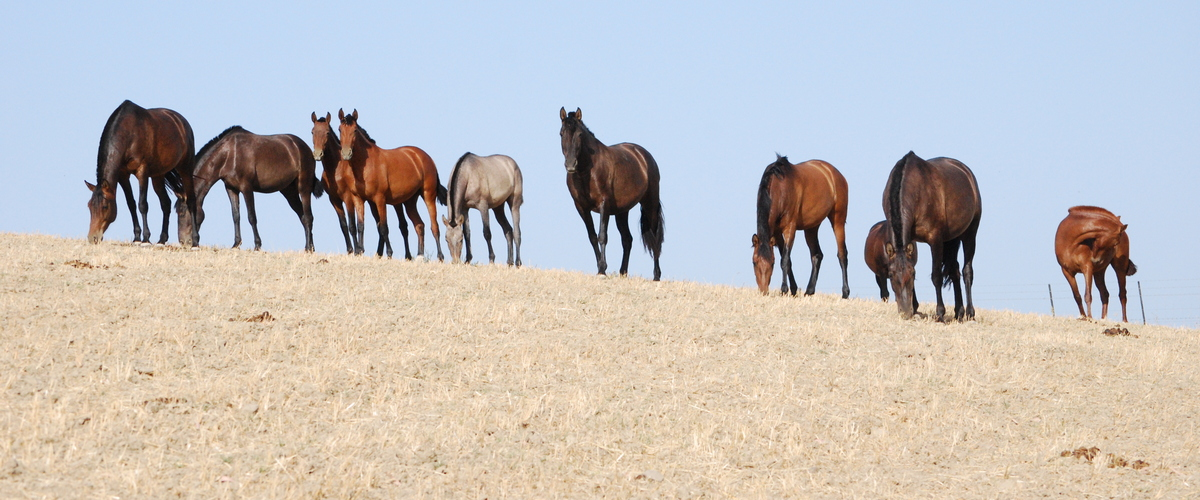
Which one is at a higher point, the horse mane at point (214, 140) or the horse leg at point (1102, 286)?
the horse mane at point (214, 140)

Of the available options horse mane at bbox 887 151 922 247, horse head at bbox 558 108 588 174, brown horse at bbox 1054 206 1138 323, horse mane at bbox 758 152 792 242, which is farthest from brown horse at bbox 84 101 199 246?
brown horse at bbox 1054 206 1138 323

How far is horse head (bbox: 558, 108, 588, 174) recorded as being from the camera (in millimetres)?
17266

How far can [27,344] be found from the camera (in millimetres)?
9672

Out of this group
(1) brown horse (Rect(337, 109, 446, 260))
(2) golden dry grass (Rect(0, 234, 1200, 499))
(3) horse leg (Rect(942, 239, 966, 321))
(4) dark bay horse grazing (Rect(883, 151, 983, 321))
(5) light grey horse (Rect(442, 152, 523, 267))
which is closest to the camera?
(2) golden dry grass (Rect(0, 234, 1200, 499))

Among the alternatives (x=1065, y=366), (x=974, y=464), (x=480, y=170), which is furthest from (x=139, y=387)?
(x=480, y=170)

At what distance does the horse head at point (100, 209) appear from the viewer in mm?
17281

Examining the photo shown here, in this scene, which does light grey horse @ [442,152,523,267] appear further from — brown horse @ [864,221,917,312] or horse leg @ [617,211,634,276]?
brown horse @ [864,221,917,312]

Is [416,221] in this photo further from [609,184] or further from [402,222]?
[609,184]

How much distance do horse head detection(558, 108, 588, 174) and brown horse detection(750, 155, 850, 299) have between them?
2.99 metres

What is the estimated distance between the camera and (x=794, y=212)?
1686cm

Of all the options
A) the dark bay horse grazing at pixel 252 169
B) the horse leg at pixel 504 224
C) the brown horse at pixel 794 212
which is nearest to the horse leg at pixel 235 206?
the dark bay horse grazing at pixel 252 169

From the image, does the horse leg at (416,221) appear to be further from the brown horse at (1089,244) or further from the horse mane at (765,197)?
the brown horse at (1089,244)

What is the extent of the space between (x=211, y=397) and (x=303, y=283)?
5.18 m

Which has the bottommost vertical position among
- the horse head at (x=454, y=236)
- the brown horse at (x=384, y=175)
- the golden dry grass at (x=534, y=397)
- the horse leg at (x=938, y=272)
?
the golden dry grass at (x=534, y=397)
